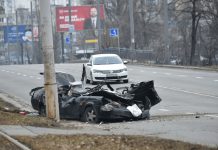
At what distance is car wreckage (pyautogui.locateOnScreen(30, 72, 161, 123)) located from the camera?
14.7m

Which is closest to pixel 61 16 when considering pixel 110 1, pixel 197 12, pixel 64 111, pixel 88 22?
pixel 88 22

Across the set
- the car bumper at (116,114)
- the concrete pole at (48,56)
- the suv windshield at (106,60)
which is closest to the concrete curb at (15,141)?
the concrete pole at (48,56)

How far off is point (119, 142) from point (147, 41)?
235ft

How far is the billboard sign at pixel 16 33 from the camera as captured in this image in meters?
87.4

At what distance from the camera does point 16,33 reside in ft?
287

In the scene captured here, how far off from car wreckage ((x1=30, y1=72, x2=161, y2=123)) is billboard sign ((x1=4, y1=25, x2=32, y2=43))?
237 feet

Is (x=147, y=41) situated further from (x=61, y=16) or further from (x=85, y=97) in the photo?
(x=85, y=97)

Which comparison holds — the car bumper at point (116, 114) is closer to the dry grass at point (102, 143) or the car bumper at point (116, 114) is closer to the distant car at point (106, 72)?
the dry grass at point (102, 143)

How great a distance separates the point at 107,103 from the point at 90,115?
0.61 metres

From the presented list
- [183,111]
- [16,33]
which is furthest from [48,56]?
[16,33]

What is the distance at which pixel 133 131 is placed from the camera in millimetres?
12164

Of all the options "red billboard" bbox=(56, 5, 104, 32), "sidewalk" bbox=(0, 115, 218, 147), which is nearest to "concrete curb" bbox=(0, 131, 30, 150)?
"sidewalk" bbox=(0, 115, 218, 147)

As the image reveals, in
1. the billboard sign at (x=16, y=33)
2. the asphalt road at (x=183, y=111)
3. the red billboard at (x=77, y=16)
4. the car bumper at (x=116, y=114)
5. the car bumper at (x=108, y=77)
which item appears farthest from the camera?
the billboard sign at (x=16, y=33)

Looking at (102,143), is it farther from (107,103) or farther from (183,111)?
(183,111)
